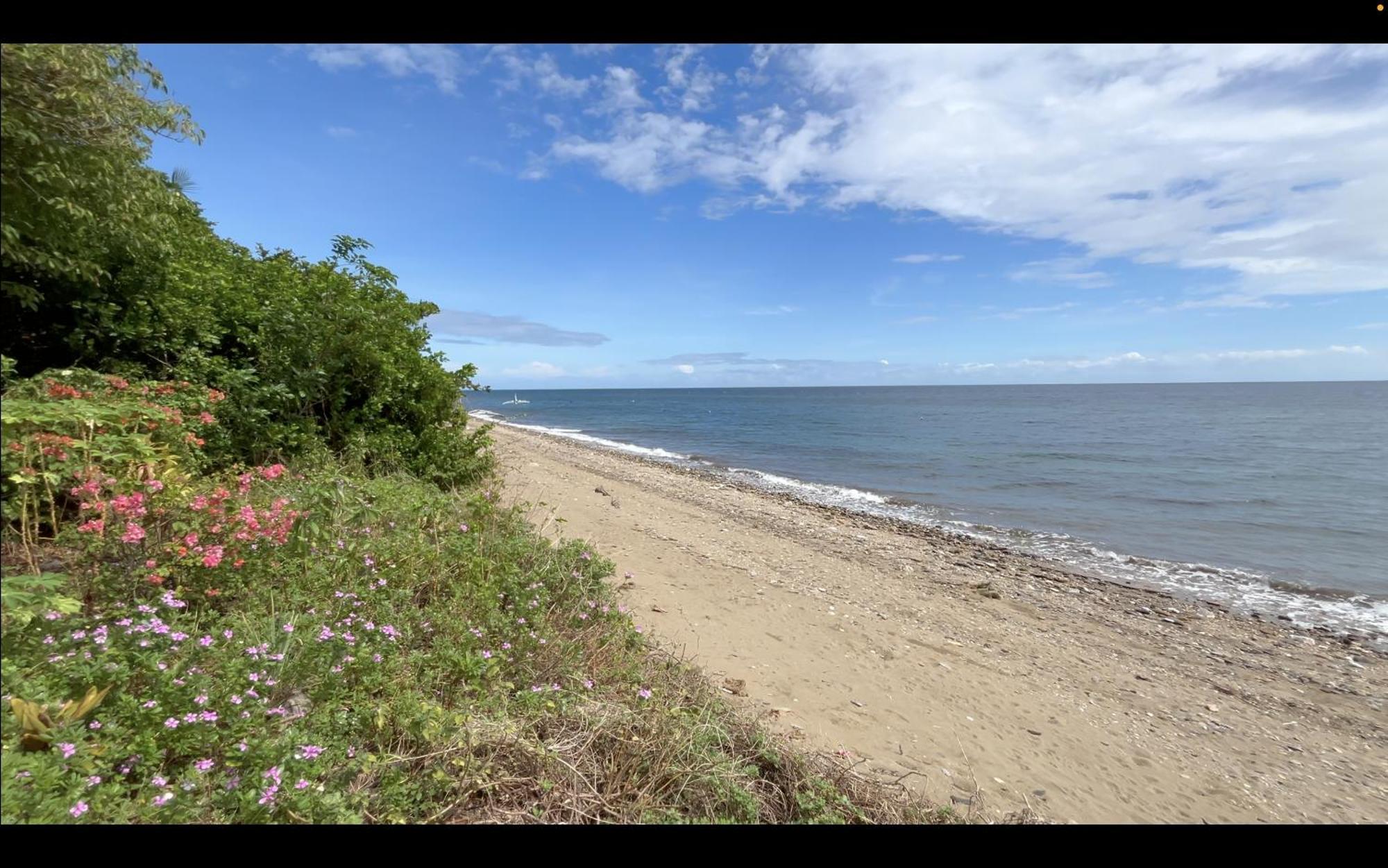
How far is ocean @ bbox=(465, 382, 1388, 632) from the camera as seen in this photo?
36.6ft

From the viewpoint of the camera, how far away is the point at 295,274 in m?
8.41

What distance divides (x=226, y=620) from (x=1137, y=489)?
24.0 meters

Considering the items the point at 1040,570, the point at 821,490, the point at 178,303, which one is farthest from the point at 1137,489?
the point at 178,303

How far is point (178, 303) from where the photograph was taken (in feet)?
18.8

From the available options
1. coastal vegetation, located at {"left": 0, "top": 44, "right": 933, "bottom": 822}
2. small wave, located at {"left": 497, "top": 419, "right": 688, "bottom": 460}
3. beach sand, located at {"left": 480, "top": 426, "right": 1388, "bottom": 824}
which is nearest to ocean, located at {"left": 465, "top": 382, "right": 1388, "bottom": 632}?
small wave, located at {"left": 497, "top": 419, "right": 688, "bottom": 460}

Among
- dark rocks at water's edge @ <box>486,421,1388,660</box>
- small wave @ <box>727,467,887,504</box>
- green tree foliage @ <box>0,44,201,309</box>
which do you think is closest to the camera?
green tree foliage @ <box>0,44,201,309</box>

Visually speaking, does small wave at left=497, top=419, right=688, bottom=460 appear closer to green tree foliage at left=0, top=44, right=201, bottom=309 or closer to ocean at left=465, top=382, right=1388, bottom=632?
ocean at left=465, top=382, right=1388, bottom=632

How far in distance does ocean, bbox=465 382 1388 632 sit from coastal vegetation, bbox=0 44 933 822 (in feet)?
22.8

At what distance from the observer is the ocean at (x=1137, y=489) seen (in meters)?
11.2

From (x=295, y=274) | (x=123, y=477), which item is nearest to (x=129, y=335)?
(x=123, y=477)

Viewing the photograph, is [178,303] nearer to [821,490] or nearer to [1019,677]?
[1019,677]

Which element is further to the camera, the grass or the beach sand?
the beach sand

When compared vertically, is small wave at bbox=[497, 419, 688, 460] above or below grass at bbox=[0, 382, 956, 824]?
below

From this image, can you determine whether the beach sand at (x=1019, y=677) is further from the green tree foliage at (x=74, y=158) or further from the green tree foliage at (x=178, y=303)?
the green tree foliage at (x=74, y=158)
